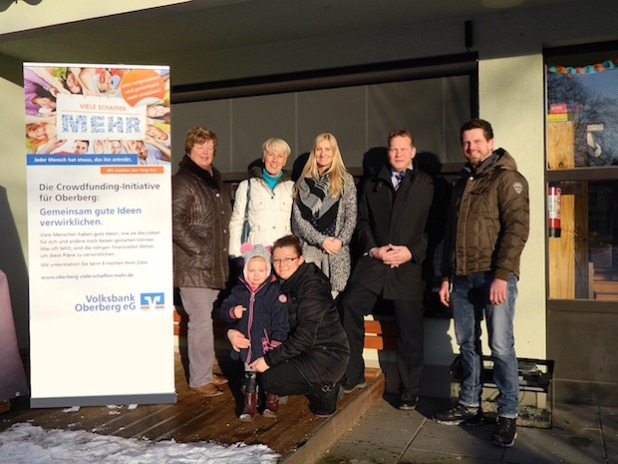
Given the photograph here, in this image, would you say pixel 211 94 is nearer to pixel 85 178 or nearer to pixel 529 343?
pixel 85 178

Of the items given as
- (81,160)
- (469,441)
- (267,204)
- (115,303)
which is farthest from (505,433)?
(81,160)

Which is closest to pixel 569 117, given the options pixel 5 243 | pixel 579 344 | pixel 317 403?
pixel 579 344

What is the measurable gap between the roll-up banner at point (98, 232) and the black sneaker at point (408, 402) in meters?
1.74

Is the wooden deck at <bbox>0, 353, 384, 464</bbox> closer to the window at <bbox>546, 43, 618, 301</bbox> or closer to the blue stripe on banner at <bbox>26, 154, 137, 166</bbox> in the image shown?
the blue stripe on banner at <bbox>26, 154, 137, 166</bbox>

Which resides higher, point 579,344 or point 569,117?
point 569,117

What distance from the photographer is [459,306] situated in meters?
4.10

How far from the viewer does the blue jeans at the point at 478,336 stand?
12.5 ft

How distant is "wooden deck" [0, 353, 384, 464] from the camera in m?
3.44

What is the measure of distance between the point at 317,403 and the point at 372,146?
2.29m

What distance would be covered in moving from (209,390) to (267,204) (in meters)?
1.43

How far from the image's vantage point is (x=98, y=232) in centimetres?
395

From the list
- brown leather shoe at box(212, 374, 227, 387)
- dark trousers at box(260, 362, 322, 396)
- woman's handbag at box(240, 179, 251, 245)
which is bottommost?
brown leather shoe at box(212, 374, 227, 387)

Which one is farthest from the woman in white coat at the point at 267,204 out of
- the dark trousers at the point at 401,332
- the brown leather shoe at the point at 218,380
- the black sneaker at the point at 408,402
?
the black sneaker at the point at 408,402

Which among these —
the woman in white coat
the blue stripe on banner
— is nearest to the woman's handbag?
the woman in white coat
